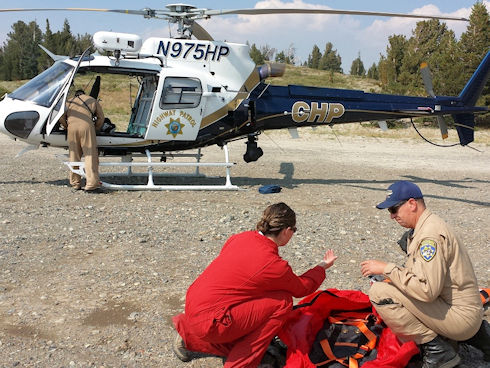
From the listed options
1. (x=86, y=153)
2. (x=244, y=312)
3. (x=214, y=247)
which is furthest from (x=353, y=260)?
(x=86, y=153)

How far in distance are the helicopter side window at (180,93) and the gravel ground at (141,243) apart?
5.33 ft

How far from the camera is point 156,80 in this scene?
29.1 feet

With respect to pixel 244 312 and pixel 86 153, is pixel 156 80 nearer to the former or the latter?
pixel 86 153

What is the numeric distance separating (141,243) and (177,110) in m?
3.71

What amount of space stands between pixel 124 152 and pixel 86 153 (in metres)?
0.91

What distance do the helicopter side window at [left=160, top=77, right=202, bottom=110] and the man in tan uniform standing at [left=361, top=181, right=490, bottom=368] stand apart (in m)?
6.20

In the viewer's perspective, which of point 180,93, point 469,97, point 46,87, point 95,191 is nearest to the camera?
point 46,87

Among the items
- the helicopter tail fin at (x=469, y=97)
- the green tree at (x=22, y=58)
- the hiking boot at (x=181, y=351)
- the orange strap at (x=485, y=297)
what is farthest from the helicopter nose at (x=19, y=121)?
the green tree at (x=22, y=58)

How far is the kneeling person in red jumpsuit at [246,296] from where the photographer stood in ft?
9.58

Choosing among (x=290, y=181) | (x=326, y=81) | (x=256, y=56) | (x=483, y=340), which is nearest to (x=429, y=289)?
(x=483, y=340)

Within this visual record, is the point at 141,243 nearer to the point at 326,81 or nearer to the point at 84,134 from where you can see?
the point at 84,134

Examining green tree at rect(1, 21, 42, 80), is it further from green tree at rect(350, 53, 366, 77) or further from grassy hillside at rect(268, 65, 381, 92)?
green tree at rect(350, 53, 366, 77)

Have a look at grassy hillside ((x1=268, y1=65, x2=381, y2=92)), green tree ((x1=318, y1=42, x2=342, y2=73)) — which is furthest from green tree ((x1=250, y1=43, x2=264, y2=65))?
green tree ((x1=318, y1=42, x2=342, y2=73))

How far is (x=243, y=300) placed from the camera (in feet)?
9.69
